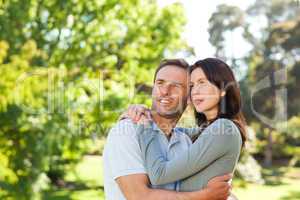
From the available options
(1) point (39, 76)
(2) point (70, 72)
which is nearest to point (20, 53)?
(1) point (39, 76)

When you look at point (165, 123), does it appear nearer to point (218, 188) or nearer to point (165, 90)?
point (165, 90)

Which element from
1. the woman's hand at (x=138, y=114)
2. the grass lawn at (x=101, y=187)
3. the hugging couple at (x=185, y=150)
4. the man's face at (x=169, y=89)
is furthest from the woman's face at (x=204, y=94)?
the grass lawn at (x=101, y=187)

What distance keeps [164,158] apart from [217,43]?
14785 mm

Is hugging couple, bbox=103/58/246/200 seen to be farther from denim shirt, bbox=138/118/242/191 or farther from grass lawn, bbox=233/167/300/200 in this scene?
grass lawn, bbox=233/167/300/200

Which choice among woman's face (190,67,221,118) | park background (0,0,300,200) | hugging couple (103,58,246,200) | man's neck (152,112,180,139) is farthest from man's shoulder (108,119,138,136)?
park background (0,0,300,200)

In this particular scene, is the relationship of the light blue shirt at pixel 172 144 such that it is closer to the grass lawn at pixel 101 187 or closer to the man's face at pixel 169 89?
the man's face at pixel 169 89

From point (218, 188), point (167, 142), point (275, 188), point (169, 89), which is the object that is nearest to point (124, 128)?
point (167, 142)

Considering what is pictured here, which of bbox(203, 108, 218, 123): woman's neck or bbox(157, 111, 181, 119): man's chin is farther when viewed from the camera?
bbox(157, 111, 181, 119): man's chin

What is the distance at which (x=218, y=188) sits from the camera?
1.79m

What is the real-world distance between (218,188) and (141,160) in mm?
352

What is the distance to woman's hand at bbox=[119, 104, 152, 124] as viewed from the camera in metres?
1.94

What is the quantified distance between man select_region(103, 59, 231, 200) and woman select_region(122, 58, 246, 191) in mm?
40

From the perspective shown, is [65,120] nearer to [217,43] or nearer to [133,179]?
[133,179]

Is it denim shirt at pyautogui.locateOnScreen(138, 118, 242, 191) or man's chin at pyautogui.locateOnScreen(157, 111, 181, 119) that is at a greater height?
man's chin at pyautogui.locateOnScreen(157, 111, 181, 119)
